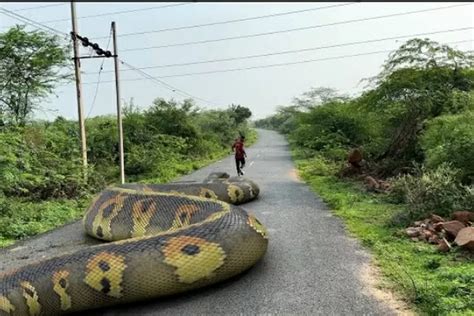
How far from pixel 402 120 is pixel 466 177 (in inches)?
231

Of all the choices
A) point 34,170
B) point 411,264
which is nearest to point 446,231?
point 411,264

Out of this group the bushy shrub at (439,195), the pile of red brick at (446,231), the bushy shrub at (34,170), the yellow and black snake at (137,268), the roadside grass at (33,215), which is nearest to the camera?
the yellow and black snake at (137,268)

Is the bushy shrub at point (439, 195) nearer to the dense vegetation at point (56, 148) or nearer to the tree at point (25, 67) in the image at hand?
the dense vegetation at point (56, 148)

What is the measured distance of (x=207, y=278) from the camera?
5.50 meters

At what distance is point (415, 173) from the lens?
40.0 feet

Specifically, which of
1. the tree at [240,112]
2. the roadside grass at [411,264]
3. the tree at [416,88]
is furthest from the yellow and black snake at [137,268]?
the tree at [240,112]

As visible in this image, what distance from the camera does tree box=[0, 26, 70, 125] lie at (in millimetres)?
19344

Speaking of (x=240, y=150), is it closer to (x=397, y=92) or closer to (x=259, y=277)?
(x=397, y=92)

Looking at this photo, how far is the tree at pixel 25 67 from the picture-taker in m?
19.3

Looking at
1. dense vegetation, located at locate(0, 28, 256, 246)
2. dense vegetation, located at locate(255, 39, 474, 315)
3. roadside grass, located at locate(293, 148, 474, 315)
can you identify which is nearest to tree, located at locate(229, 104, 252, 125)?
dense vegetation, located at locate(0, 28, 256, 246)

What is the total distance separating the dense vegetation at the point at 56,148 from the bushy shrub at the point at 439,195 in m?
7.07

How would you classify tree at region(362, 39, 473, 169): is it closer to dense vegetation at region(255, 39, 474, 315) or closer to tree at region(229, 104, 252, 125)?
dense vegetation at region(255, 39, 474, 315)

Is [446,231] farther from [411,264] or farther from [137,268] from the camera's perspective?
[137,268]

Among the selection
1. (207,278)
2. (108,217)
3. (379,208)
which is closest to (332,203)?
(379,208)
